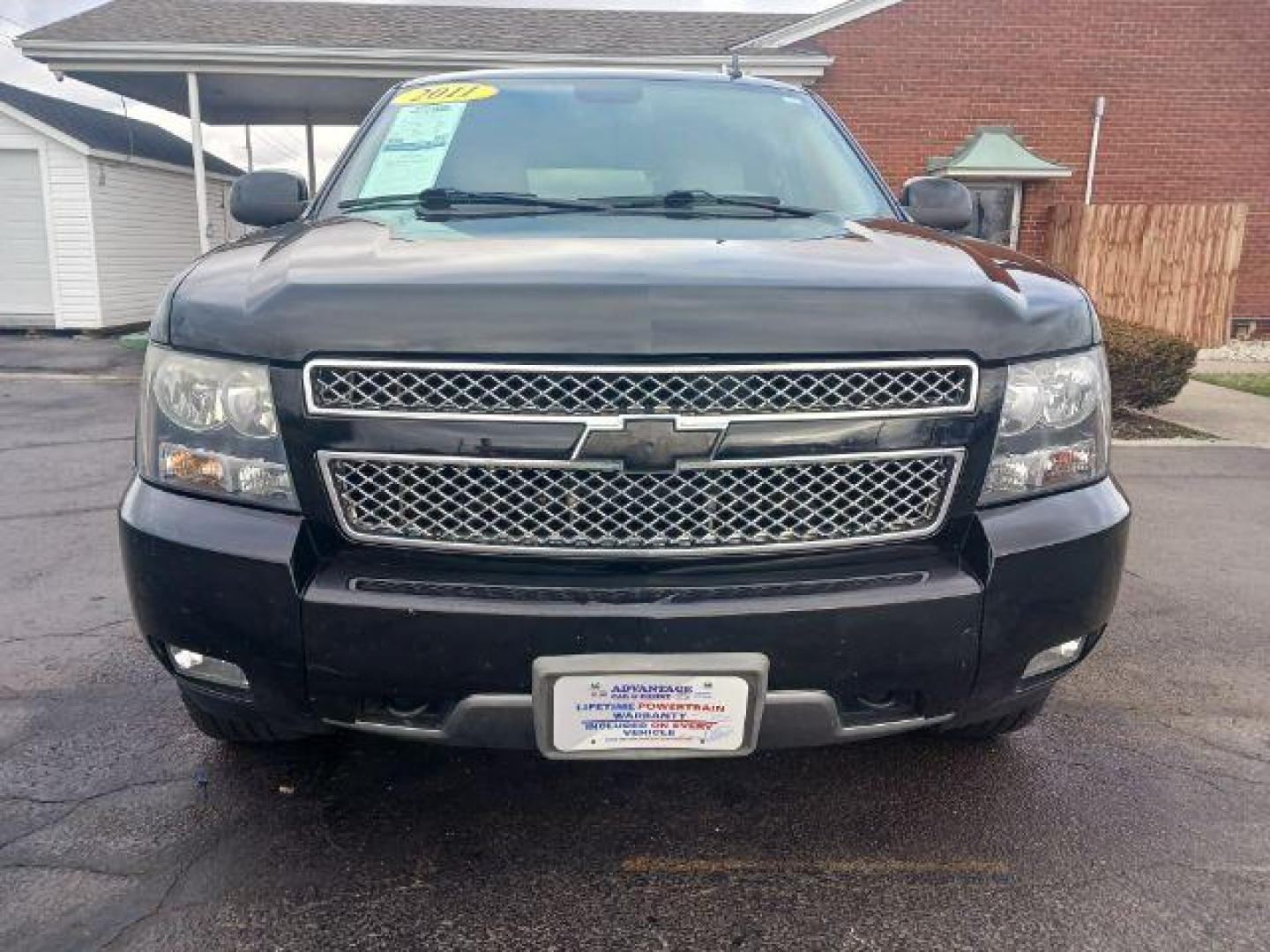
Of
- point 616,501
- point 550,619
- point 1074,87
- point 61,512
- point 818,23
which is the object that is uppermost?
point 818,23

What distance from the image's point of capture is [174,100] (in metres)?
16.3

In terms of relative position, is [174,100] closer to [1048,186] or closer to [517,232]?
Answer: [1048,186]

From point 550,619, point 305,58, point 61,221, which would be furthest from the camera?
point 61,221

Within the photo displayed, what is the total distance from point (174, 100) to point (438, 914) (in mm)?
17297

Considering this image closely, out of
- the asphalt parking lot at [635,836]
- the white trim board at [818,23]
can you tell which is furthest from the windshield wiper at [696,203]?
the white trim board at [818,23]

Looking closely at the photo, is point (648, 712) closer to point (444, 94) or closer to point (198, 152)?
point (444, 94)

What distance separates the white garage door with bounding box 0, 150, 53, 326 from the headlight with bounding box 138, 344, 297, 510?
15.3 meters

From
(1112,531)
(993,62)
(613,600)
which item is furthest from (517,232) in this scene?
(993,62)

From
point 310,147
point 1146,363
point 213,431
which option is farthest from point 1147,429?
point 310,147

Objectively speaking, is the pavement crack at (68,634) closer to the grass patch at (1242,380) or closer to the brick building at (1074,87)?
the grass patch at (1242,380)

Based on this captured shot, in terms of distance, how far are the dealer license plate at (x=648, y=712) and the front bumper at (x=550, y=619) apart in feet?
0.19

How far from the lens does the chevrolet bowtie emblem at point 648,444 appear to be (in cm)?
185

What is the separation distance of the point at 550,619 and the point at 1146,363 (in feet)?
25.7

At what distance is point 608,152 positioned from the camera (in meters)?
3.17
